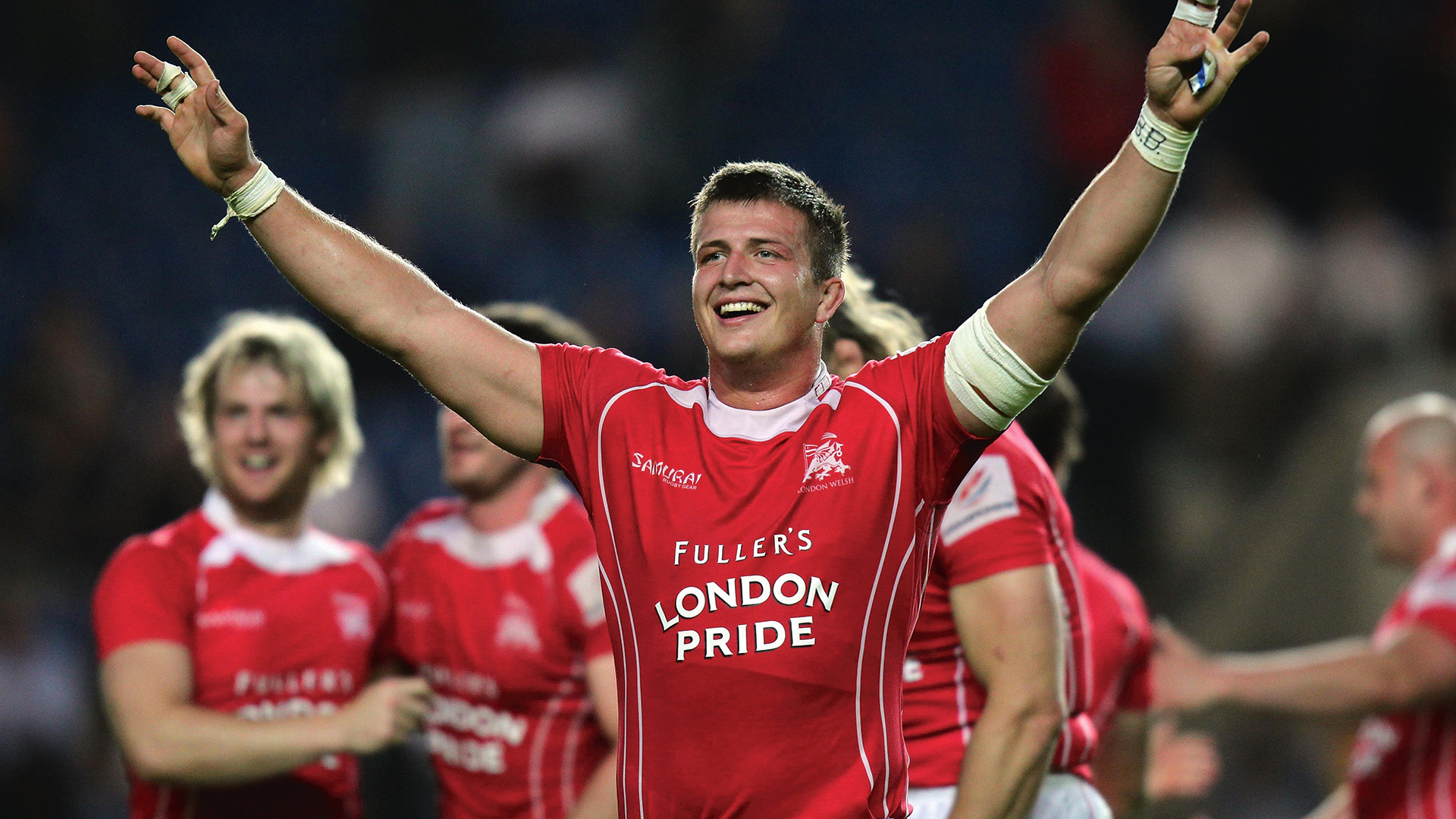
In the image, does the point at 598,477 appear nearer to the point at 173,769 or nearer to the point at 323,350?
the point at 173,769

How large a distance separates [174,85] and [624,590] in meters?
1.39

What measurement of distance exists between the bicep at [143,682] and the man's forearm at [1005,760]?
213cm

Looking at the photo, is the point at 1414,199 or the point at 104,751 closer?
the point at 104,751

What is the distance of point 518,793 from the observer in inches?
176

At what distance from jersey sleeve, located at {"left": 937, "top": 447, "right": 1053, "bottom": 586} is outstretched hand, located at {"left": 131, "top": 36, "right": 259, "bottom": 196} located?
1743mm

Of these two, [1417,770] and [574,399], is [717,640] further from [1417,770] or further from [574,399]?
[1417,770]

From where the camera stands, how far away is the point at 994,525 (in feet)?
12.5

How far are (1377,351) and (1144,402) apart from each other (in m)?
1.43

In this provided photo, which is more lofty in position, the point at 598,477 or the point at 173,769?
the point at 598,477

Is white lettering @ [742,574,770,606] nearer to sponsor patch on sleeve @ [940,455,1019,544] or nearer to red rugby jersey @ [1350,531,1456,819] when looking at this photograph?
sponsor patch on sleeve @ [940,455,1019,544]

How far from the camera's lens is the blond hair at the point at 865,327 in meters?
4.37

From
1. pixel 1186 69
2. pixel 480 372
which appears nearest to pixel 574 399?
pixel 480 372

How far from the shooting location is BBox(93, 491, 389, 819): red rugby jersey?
14.5 ft

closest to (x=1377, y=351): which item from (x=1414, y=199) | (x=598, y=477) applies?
(x=1414, y=199)
